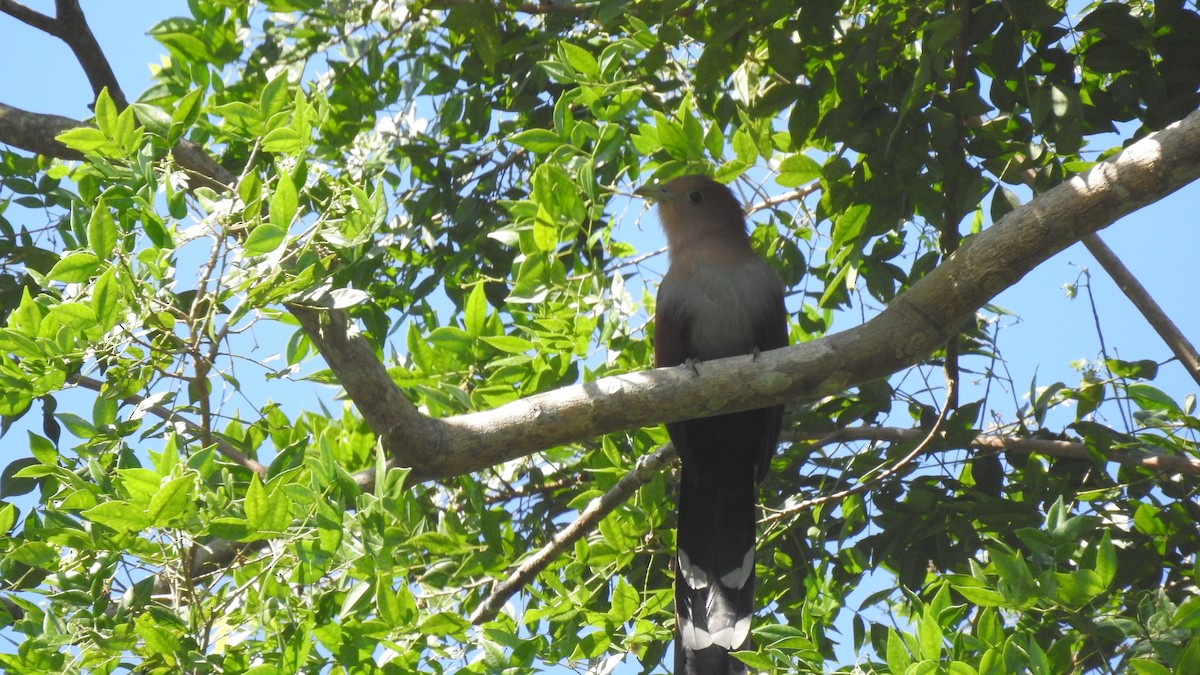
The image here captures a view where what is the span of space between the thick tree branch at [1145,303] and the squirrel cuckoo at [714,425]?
3.53 ft

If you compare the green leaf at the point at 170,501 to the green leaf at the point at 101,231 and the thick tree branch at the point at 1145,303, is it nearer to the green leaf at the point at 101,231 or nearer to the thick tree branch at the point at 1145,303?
the green leaf at the point at 101,231

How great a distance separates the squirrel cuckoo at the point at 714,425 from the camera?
3.47 meters

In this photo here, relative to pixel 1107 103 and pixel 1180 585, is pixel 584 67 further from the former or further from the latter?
pixel 1180 585

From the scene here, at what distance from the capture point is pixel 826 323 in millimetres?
4148

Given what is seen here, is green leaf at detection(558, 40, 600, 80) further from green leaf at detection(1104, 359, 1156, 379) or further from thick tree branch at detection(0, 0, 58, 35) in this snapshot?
green leaf at detection(1104, 359, 1156, 379)

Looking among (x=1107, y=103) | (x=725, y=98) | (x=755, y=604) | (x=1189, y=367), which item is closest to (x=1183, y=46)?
(x=1107, y=103)

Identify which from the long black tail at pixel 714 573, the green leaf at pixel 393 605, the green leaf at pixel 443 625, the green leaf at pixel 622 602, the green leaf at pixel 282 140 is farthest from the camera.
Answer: the long black tail at pixel 714 573

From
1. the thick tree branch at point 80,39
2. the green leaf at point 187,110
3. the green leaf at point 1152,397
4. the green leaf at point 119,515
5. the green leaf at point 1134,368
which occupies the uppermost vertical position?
the thick tree branch at point 80,39

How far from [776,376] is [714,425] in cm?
103

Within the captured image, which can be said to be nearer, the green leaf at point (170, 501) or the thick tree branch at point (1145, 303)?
the green leaf at point (170, 501)

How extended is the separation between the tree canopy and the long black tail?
0.09 metres

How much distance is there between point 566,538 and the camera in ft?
11.4

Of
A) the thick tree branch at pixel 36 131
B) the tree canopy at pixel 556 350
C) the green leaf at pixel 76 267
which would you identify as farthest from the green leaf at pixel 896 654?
the thick tree branch at pixel 36 131

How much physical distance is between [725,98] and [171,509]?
7.17 feet
